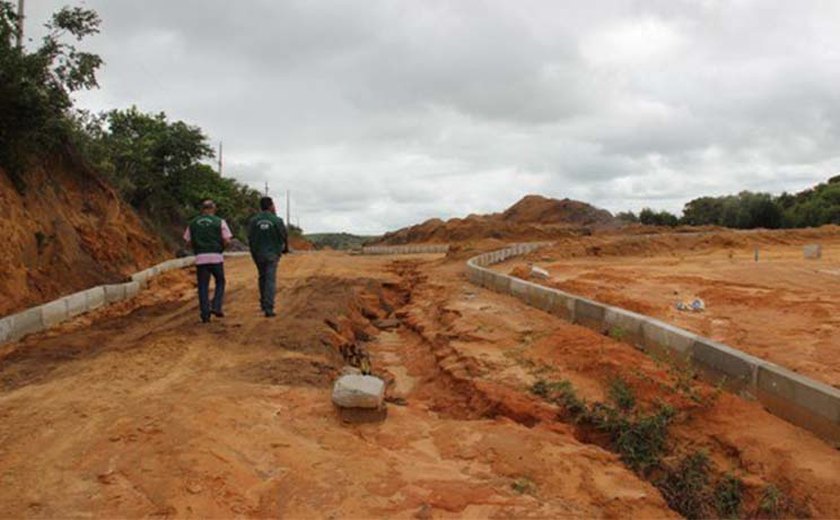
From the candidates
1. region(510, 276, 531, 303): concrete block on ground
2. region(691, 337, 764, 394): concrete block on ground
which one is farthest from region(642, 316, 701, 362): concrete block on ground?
region(510, 276, 531, 303): concrete block on ground

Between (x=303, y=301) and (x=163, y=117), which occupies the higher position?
(x=163, y=117)

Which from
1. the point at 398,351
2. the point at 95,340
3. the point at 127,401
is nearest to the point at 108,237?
the point at 95,340

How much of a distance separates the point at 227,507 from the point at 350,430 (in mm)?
1351

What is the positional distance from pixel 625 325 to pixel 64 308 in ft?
24.3

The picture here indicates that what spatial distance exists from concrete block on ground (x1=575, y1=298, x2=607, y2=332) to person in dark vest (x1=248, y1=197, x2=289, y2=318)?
13.3 feet

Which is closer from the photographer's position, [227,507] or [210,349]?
[227,507]

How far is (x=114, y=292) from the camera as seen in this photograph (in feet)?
35.3

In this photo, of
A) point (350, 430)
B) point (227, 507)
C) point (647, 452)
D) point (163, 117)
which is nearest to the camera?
point (227, 507)

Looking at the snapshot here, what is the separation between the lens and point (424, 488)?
3658 millimetres

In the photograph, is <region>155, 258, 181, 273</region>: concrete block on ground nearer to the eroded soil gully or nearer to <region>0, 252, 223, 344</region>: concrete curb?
<region>0, 252, 223, 344</region>: concrete curb

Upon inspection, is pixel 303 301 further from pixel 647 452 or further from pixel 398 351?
pixel 647 452

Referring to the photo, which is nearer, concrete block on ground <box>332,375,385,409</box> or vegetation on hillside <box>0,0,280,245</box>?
concrete block on ground <box>332,375,385,409</box>

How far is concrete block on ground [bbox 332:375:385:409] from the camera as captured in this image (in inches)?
187

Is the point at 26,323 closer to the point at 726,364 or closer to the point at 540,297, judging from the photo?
the point at 540,297
